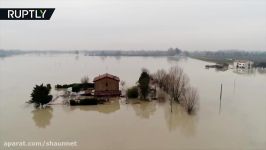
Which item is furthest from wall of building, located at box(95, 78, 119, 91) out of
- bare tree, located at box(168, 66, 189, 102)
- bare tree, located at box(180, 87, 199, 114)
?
bare tree, located at box(180, 87, 199, 114)

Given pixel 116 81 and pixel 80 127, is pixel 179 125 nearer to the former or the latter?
pixel 80 127

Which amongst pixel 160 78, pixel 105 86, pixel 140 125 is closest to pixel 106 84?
pixel 105 86

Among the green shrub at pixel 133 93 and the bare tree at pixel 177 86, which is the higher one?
the bare tree at pixel 177 86

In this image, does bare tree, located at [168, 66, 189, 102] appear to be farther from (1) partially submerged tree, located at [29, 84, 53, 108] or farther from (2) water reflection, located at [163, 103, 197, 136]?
(1) partially submerged tree, located at [29, 84, 53, 108]

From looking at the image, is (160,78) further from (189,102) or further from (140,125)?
(140,125)

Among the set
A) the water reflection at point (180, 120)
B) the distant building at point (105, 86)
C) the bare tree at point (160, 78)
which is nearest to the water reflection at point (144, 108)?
the water reflection at point (180, 120)

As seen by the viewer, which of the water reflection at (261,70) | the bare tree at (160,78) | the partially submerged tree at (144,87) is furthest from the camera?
the water reflection at (261,70)

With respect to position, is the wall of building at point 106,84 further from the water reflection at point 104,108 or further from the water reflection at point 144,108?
the water reflection at point 144,108

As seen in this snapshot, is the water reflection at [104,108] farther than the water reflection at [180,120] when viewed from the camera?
Yes
